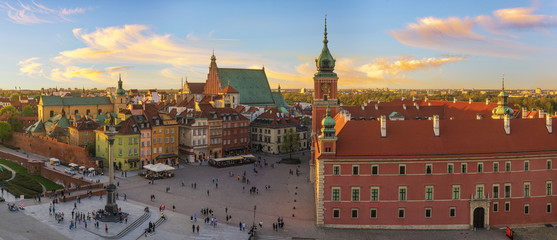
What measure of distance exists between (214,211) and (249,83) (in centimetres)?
7694

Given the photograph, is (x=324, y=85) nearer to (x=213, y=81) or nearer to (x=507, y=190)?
(x=507, y=190)

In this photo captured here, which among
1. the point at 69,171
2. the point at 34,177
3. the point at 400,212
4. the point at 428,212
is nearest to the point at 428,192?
the point at 428,212

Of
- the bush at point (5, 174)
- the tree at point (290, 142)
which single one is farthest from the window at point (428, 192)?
the bush at point (5, 174)

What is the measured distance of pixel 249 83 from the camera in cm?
12600

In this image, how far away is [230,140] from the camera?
92250 mm

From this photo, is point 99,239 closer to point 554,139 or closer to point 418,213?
point 418,213

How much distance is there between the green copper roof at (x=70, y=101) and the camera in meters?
117

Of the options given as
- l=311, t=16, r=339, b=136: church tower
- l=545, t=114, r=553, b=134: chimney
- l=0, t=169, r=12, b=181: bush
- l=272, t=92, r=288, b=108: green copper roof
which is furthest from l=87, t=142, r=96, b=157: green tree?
l=545, t=114, r=553, b=134: chimney

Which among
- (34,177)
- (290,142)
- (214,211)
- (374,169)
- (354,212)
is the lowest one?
(214,211)

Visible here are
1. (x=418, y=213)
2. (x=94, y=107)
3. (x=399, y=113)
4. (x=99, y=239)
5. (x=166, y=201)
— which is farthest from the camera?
(x=94, y=107)

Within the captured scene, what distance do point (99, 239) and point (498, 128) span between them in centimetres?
4076

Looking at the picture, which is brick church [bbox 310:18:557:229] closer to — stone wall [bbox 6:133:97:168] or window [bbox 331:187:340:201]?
window [bbox 331:187:340:201]

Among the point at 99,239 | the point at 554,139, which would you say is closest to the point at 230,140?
the point at 99,239

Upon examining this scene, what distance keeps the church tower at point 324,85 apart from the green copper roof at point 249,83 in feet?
167
